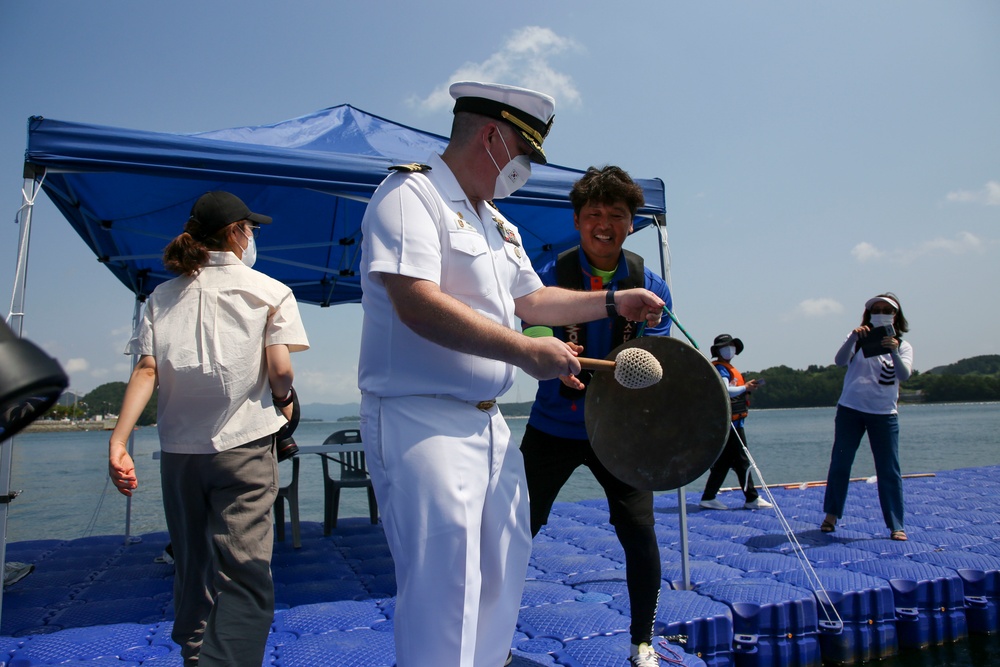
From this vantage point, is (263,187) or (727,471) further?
(727,471)

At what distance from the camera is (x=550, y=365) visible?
1396 mm

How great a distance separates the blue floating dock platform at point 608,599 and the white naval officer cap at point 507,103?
6.02 ft

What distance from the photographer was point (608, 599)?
3.12m

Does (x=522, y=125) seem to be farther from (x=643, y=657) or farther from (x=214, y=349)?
(x=643, y=657)

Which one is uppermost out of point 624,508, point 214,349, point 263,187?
point 263,187

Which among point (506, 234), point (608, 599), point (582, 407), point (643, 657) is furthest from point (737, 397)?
point (506, 234)

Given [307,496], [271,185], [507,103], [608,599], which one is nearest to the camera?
[507,103]

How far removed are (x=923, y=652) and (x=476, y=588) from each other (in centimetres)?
297

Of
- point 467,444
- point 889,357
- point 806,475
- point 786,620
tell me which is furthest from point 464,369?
point 806,475

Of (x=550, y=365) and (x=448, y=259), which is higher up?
(x=448, y=259)

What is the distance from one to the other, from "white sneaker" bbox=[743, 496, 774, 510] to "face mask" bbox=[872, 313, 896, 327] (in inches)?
75.0

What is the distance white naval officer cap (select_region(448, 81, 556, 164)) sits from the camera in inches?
66.7

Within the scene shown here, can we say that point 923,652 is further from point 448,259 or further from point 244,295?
point 244,295

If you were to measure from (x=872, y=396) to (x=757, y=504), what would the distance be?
157cm
